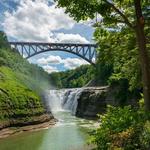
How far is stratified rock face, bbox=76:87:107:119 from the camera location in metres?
73.8

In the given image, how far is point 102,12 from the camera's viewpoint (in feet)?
57.8

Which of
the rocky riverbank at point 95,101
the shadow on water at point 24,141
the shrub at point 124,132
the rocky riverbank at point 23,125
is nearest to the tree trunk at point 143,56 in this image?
the shrub at point 124,132

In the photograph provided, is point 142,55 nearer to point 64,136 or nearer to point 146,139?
point 146,139

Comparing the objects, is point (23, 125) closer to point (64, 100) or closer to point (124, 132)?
point (124, 132)

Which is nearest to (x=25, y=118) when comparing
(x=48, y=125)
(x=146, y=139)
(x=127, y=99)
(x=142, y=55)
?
(x=48, y=125)

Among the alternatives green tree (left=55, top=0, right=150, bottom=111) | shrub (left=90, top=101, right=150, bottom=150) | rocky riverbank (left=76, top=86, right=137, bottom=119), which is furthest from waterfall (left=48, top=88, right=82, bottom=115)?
shrub (left=90, top=101, right=150, bottom=150)

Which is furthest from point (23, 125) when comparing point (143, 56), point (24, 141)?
point (143, 56)

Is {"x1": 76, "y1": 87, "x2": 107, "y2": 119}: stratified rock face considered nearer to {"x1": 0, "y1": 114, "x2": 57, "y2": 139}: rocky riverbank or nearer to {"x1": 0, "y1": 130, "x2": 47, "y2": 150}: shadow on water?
{"x1": 0, "y1": 114, "x2": 57, "y2": 139}: rocky riverbank

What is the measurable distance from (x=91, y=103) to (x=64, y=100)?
22464 mm

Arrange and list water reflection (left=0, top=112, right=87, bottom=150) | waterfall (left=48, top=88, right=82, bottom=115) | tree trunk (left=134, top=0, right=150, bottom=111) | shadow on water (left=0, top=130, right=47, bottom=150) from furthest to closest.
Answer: waterfall (left=48, top=88, right=82, bottom=115) → shadow on water (left=0, top=130, right=47, bottom=150) → water reflection (left=0, top=112, right=87, bottom=150) → tree trunk (left=134, top=0, right=150, bottom=111)

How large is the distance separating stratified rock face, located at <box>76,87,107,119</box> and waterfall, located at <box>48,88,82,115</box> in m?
4.60

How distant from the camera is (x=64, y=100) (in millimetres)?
98750

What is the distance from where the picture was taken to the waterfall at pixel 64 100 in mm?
89631

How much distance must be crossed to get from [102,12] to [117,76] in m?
7.80
